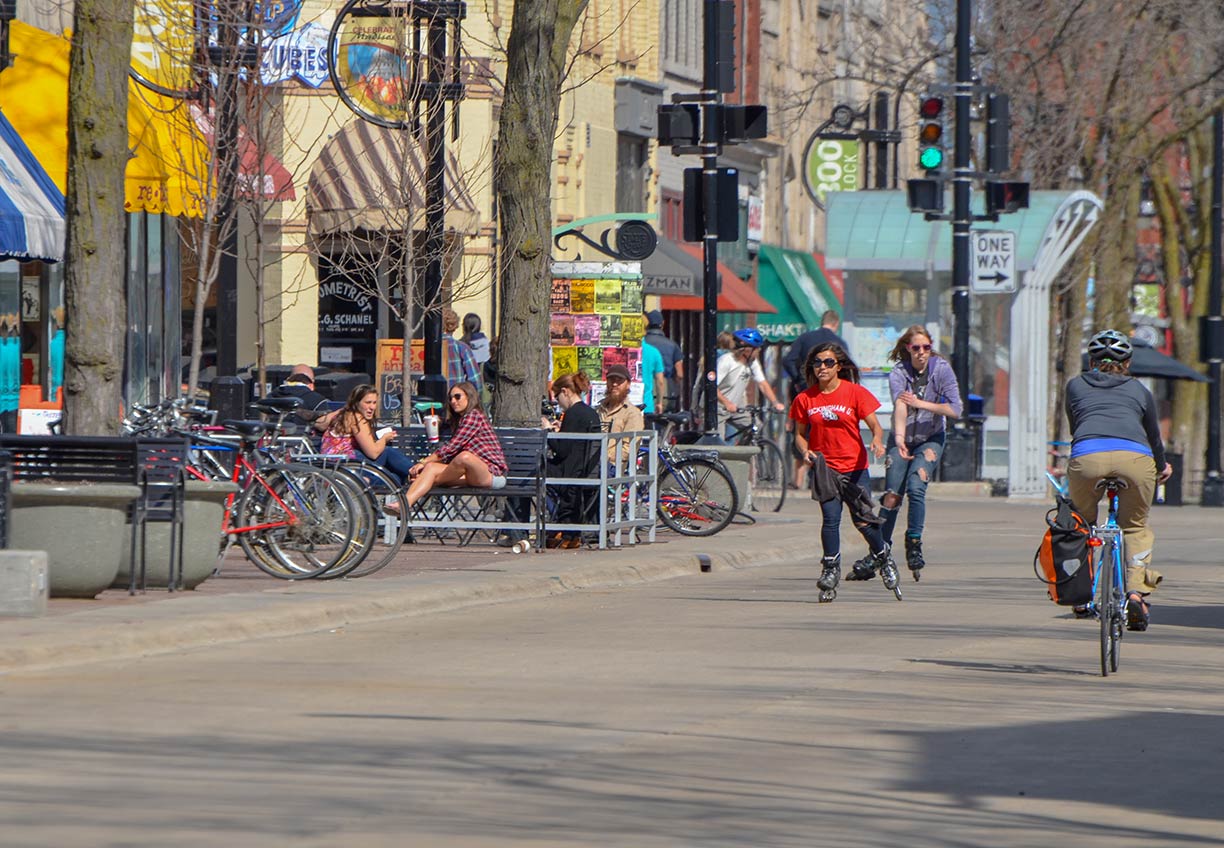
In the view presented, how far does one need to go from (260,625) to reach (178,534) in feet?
4.94

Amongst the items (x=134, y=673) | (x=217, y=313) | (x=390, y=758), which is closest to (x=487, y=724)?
(x=390, y=758)

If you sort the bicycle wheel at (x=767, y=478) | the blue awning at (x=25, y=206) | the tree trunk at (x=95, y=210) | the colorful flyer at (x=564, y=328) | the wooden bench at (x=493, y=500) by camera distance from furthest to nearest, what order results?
the colorful flyer at (x=564, y=328) → the bicycle wheel at (x=767, y=478) → the blue awning at (x=25, y=206) → the wooden bench at (x=493, y=500) → the tree trunk at (x=95, y=210)

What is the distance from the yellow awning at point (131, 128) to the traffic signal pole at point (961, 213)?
29.1 feet

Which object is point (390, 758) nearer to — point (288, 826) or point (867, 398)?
point (288, 826)

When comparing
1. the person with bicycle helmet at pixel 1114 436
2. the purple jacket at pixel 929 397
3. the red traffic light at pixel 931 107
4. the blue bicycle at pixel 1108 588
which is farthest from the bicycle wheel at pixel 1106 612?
the red traffic light at pixel 931 107

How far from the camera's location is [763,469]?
26.7 metres

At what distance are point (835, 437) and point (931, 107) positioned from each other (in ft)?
40.1

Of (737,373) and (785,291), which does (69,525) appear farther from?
(785,291)

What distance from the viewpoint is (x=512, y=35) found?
21.0 m

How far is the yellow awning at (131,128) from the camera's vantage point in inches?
942

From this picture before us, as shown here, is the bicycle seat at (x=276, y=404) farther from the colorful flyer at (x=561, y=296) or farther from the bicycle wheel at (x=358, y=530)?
the colorful flyer at (x=561, y=296)

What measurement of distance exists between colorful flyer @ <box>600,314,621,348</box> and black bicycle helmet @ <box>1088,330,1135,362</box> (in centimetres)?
1291

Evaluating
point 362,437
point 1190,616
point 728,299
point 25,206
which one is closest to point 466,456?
point 362,437

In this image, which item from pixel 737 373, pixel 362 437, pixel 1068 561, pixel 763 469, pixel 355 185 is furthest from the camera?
pixel 355 185
